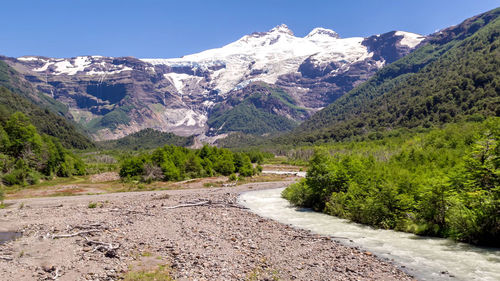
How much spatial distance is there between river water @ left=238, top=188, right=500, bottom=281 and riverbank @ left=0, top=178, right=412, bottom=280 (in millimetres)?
1690

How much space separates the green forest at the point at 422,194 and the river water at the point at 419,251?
4.30ft

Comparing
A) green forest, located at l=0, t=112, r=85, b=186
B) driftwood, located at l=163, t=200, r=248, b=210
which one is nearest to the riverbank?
driftwood, located at l=163, t=200, r=248, b=210

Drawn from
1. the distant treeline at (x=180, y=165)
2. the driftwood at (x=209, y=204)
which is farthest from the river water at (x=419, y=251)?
the distant treeline at (x=180, y=165)

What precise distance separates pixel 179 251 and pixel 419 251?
16.5 metres

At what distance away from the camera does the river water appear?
17.4m

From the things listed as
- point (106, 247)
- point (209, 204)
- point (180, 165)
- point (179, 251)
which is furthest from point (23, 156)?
point (179, 251)

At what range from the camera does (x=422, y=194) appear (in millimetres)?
26188

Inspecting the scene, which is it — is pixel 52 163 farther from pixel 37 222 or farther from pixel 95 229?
pixel 95 229

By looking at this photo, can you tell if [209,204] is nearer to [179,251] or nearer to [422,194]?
[179,251]

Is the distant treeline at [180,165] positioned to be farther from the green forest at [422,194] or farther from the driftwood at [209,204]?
the green forest at [422,194]

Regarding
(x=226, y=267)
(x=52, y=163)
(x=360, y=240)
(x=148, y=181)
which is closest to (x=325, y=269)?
(x=226, y=267)

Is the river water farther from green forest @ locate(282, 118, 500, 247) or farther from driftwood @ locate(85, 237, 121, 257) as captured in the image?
driftwood @ locate(85, 237, 121, 257)

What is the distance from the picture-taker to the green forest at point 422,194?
2219 cm

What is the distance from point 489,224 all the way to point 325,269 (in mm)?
13119
